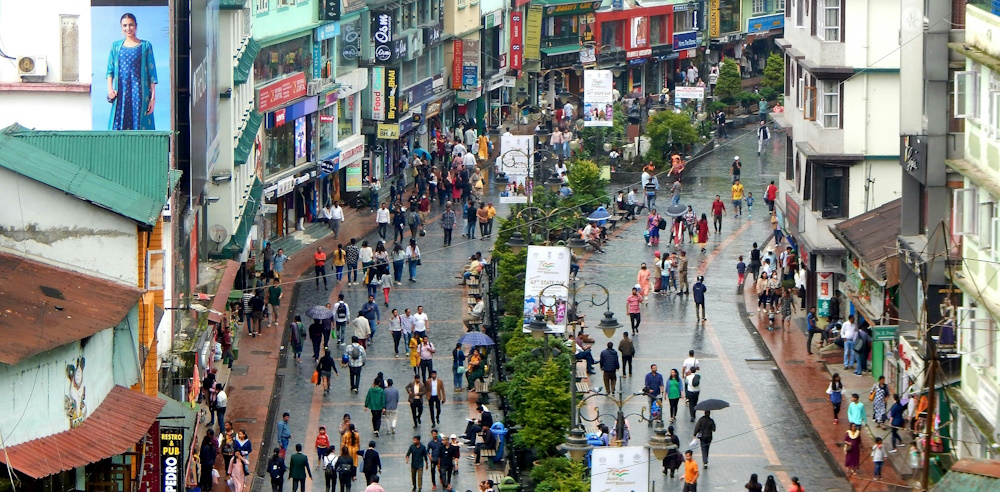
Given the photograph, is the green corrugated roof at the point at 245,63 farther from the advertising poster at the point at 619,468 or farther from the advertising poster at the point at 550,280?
the advertising poster at the point at 619,468

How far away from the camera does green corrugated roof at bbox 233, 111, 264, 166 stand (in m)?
56.5

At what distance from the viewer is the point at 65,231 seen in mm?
35062

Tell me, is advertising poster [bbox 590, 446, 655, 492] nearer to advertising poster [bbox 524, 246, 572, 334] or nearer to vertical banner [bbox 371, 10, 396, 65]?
advertising poster [bbox 524, 246, 572, 334]

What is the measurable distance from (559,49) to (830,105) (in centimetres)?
4842

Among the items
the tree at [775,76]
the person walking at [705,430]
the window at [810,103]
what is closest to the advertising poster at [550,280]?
the person walking at [705,430]

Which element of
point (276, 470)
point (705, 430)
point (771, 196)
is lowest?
point (276, 470)

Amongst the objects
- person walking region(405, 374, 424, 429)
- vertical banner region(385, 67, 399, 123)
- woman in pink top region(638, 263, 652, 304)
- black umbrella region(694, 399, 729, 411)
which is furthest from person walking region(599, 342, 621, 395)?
vertical banner region(385, 67, 399, 123)

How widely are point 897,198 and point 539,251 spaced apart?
42.2ft

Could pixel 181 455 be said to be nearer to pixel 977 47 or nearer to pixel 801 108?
pixel 977 47

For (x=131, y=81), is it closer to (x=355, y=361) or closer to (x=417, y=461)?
(x=355, y=361)

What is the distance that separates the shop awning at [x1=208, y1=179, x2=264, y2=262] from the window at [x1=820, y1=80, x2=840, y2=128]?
15574 mm

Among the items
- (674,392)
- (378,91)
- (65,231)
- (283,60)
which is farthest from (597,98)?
(65,231)

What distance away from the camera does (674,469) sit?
4153cm

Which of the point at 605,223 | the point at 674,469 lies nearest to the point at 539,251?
the point at 674,469
